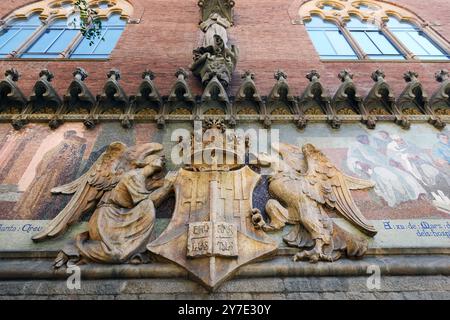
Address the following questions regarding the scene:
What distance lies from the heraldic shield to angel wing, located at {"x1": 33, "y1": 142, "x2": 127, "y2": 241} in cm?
101

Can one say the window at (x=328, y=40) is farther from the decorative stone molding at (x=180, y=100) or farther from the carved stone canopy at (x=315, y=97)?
the decorative stone molding at (x=180, y=100)

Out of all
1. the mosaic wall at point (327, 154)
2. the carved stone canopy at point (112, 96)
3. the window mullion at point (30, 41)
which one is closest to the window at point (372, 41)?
the mosaic wall at point (327, 154)

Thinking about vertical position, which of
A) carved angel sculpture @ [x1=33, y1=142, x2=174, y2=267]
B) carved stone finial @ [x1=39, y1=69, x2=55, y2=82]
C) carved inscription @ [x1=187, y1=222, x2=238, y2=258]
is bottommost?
carved inscription @ [x1=187, y1=222, x2=238, y2=258]

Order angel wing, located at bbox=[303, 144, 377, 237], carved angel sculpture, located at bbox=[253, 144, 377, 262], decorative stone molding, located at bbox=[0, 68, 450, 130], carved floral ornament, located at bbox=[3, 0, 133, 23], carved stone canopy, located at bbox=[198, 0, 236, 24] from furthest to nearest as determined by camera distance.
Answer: carved floral ornament, located at bbox=[3, 0, 133, 23] < carved stone canopy, located at bbox=[198, 0, 236, 24] < decorative stone molding, located at bbox=[0, 68, 450, 130] < angel wing, located at bbox=[303, 144, 377, 237] < carved angel sculpture, located at bbox=[253, 144, 377, 262]

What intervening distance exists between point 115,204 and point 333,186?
9.67 feet

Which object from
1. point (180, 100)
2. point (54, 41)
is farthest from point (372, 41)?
point (54, 41)

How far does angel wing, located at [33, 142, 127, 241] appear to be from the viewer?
4320mm

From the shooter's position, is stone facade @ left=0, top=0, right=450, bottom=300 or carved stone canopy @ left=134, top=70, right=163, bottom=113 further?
carved stone canopy @ left=134, top=70, right=163, bottom=113

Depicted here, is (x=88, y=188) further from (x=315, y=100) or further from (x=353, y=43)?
(x=353, y=43)

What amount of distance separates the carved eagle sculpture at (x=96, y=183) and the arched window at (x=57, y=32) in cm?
447

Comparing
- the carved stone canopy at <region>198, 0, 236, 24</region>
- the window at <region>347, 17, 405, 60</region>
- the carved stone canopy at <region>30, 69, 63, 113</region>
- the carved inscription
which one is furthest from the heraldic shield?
the window at <region>347, 17, 405, 60</region>

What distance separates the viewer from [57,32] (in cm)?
1002

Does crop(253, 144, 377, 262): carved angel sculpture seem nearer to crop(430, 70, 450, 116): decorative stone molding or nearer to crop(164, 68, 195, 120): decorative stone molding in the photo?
crop(164, 68, 195, 120): decorative stone molding

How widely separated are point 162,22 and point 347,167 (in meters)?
7.17
